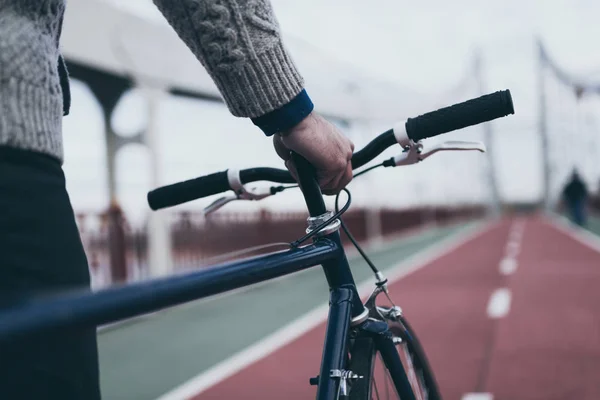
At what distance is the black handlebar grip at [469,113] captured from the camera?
1.22m

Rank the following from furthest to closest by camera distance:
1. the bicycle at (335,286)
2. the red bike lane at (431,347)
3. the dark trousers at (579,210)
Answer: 1. the dark trousers at (579,210)
2. the red bike lane at (431,347)
3. the bicycle at (335,286)

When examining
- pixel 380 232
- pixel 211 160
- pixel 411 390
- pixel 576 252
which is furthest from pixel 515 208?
pixel 411 390

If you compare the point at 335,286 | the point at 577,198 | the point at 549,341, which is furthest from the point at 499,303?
the point at 577,198

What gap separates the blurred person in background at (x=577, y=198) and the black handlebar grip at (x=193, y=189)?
22683 mm

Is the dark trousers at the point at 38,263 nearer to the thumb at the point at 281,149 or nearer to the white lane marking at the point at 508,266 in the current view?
the thumb at the point at 281,149

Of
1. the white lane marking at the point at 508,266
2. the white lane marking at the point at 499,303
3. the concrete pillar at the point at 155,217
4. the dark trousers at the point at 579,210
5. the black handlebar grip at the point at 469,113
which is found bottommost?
the dark trousers at the point at 579,210

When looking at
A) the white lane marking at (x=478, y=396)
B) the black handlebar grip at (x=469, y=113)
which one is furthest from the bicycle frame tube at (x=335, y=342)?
the white lane marking at (x=478, y=396)

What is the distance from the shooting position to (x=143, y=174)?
833cm

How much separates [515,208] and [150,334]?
75975 mm

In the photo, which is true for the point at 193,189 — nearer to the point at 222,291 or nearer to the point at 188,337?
the point at 222,291

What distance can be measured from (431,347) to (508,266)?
19.8 feet

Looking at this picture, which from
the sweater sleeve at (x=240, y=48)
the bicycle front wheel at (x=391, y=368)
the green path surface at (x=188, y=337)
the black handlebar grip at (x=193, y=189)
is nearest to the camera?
the sweater sleeve at (x=240, y=48)

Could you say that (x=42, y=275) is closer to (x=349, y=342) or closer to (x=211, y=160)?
(x=349, y=342)

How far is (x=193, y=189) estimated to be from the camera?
145 centimetres
